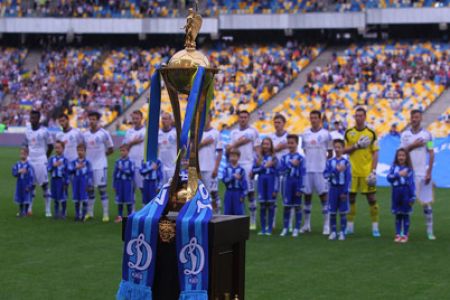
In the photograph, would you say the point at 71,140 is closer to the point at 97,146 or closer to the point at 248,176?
the point at 97,146

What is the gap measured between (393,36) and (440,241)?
3168 cm

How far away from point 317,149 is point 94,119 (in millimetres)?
Result: 3818

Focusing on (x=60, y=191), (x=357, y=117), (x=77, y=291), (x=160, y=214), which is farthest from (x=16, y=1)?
(x=160, y=214)

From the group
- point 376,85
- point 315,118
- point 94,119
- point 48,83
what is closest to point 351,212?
point 315,118

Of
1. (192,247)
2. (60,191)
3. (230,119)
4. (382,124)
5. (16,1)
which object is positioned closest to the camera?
(192,247)

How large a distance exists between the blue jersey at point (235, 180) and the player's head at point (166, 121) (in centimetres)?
131

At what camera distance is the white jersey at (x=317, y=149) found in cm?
1576

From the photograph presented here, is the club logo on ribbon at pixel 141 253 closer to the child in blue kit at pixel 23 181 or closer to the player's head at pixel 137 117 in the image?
the player's head at pixel 137 117

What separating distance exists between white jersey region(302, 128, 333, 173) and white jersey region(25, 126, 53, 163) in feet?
16.0

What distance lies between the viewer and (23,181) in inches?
689

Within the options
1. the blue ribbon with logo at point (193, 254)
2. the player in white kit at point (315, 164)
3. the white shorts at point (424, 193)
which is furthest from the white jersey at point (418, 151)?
the blue ribbon with logo at point (193, 254)

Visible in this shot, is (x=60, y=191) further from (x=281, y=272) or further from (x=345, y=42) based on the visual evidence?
(x=345, y=42)

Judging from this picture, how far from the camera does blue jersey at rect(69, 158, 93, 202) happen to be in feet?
55.8

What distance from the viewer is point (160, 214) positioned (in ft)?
22.2
